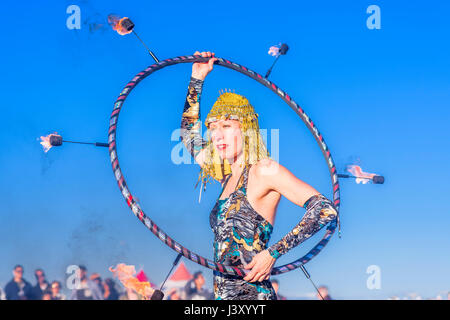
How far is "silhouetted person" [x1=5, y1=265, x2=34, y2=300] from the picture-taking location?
10.5 metres

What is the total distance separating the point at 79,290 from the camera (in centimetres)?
1102

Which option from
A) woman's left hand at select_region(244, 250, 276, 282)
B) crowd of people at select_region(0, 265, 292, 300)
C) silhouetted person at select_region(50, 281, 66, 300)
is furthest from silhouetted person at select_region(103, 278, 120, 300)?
woman's left hand at select_region(244, 250, 276, 282)

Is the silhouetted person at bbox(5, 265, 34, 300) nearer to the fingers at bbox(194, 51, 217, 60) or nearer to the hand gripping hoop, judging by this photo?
the hand gripping hoop

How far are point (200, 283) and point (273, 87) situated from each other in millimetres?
8146

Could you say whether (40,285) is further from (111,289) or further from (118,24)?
(118,24)

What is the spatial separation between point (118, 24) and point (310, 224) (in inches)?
125

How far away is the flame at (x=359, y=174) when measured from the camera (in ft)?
21.4

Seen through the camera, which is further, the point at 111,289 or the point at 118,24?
the point at 111,289

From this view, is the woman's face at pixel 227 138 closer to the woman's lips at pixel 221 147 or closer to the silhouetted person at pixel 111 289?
the woman's lips at pixel 221 147

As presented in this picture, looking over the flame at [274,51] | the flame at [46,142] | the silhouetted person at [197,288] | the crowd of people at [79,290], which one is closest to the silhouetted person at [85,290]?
the crowd of people at [79,290]

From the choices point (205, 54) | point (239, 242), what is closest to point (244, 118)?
point (205, 54)

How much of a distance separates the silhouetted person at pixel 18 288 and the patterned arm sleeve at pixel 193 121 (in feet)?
23.2
